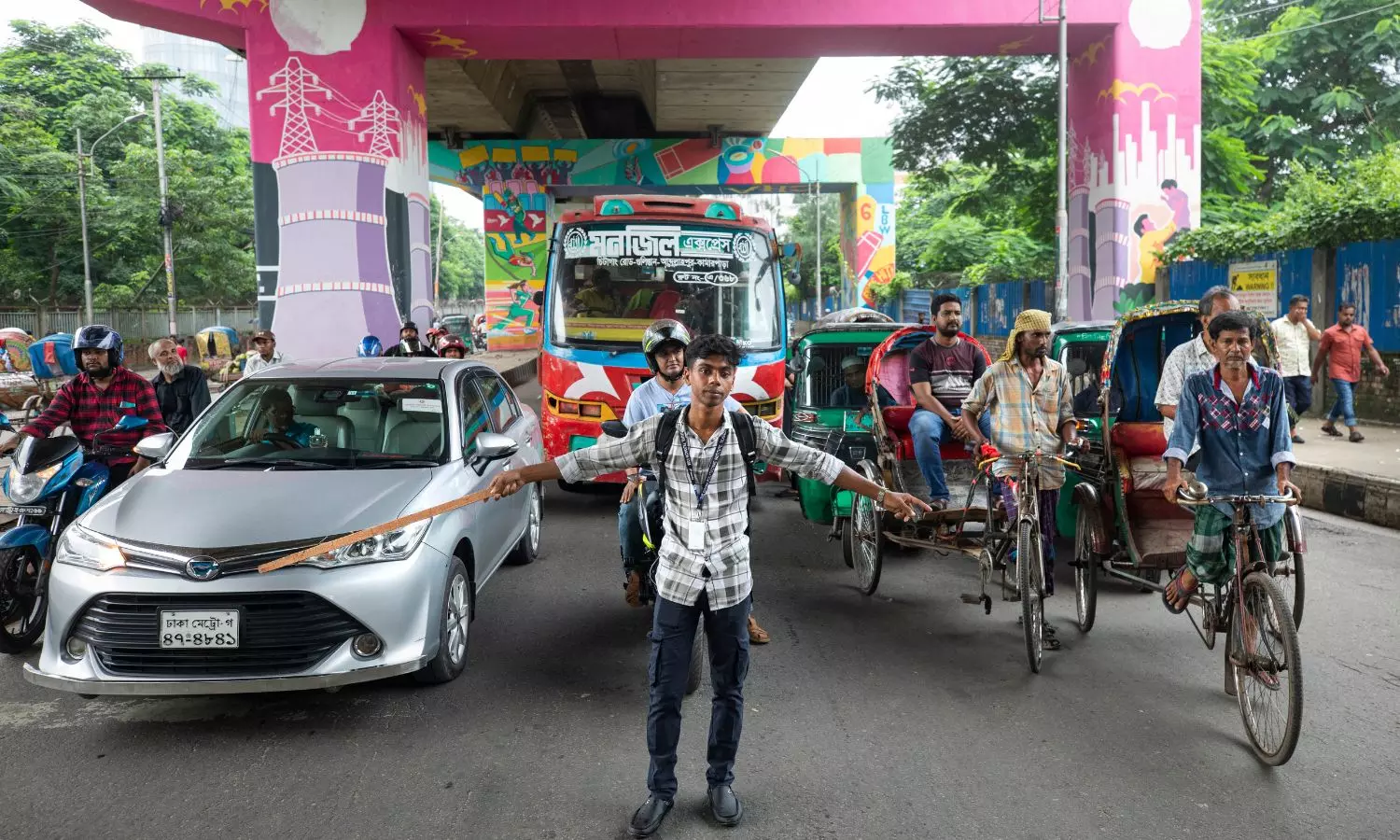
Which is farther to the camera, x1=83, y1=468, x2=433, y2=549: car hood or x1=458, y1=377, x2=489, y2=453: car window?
x1=458, y1=377, x2=489, y2=453: car window

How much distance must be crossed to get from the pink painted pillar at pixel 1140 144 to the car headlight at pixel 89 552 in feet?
52.1

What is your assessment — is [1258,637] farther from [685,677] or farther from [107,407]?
[107,407]

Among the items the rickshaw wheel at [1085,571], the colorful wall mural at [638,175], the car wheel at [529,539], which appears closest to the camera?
the rickshaw wheel at [1085,571]

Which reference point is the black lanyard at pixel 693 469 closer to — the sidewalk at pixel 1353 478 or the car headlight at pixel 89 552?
the car headlight at pixel 89 552

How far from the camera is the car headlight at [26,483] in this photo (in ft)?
17.2

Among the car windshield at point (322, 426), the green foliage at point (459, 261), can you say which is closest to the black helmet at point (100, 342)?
the car windshield at point (322, 426)

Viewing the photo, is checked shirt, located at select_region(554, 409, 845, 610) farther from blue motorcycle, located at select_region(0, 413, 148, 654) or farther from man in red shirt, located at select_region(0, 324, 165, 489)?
man in red shirt, located at select_region(0, 324, 165, 489)

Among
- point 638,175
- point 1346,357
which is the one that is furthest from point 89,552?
point 638,175

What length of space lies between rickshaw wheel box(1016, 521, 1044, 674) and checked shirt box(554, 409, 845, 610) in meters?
1.81

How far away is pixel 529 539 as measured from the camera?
7.38 meters

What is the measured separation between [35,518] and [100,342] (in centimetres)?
105

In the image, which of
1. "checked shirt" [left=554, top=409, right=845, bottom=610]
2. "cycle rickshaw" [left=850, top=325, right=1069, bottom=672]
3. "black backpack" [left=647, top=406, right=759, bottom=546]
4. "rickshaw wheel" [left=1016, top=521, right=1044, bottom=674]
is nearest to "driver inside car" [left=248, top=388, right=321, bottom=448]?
"checked shirt" [left=554, top=409, right=845, bottom=610]

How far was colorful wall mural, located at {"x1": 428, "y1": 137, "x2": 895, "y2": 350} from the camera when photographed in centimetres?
3272

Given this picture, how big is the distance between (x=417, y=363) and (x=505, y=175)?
28.7 metres
